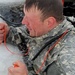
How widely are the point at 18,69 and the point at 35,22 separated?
0.22 m

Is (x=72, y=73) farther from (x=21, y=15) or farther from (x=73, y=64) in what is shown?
(x=21, y=15)

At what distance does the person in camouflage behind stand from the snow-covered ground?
0.20ft

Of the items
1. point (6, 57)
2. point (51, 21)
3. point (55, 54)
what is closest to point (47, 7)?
point (51, 21)

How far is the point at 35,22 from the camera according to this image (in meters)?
1.13

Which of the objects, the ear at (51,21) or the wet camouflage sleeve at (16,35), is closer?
the ear at (51,21)

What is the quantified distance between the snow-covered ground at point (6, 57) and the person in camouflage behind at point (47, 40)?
2.4 inches

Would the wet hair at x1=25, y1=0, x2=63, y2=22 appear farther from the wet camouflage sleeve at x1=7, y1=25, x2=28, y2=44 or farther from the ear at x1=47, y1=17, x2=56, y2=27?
the wet camouflage sleeve at x1=7, y1=25, x2=28, y2=44

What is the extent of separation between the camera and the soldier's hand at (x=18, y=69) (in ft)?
3.57

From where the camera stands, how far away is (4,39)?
129 cm

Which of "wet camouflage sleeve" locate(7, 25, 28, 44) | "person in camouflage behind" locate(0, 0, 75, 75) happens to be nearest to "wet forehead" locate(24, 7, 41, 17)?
"person in camouflage behind" locate(0, 0, 75, 75)

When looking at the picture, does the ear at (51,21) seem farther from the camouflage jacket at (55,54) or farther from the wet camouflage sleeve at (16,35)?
the wet camouflage sleeve at (16,35)

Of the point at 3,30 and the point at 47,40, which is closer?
the point at 47,40

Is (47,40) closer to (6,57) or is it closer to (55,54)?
(55,54)

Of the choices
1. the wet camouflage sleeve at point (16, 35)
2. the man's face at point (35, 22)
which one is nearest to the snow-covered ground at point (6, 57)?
the wet camouflage sleeve at point (16, 35)
